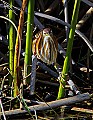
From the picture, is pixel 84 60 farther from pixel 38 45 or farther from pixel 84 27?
pixel 38 45

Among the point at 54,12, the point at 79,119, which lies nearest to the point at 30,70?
the point at 79,119

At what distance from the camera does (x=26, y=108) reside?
1061 mm

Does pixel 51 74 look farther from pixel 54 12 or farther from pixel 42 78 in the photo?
pixel 54 12

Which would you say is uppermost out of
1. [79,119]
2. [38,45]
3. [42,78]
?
[38,45]

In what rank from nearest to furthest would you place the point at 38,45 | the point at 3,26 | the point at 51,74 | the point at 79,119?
the point at 38,45 < the point at 79,119 < the point at 51,74 < the point at 3,26

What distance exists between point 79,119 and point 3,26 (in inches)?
18.8

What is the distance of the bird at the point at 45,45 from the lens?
3.20 feet

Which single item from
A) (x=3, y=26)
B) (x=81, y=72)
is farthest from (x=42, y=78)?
→ (x=3, y=26)

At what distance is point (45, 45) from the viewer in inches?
39.6

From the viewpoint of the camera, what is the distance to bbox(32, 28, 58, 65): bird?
38.4 inches

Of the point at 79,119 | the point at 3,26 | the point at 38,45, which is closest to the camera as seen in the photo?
the point at 38,45

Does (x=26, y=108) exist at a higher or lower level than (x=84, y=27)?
lower

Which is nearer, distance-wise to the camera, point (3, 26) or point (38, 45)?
point (38, 45)

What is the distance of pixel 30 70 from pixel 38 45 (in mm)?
149
